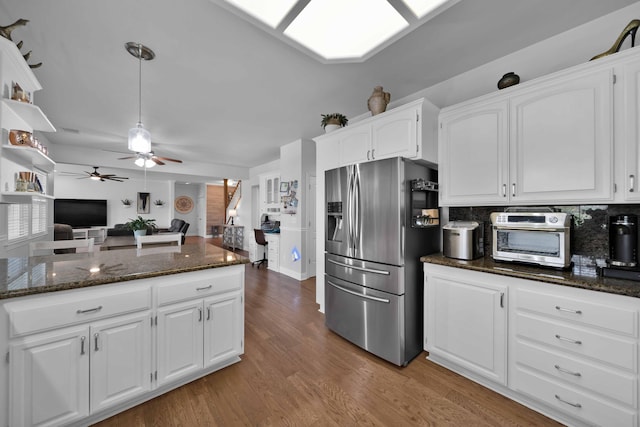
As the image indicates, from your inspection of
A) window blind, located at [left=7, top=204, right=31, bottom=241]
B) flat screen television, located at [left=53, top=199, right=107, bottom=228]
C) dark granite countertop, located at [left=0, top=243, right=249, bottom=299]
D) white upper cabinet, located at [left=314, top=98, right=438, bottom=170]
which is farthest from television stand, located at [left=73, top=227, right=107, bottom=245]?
white upper cabinet, located at [left=314, top=98, right=438, bottom=170]

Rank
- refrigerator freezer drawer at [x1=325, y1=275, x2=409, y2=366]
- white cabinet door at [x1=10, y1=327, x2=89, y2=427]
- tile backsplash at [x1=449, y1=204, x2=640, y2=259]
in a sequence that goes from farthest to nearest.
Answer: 1. refrigerator freezer drawer at [x1=325, y1=275, x2=409, y2=366]
2. tile backsplash at [x1=449, y1=204, x2=640, y2=259]
3. white cabinet door at [x1=10, y1=327, x2=89, y2=427]

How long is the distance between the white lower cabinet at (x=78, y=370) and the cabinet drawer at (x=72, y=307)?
0.05m

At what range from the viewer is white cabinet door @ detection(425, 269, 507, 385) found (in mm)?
1720

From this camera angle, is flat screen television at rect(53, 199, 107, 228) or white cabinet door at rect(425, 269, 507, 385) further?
flat screen television at rect(53, 199, 107, 228)

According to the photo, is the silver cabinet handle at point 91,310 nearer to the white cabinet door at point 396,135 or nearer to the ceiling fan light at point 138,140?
the ceiling fan light at point 138,140

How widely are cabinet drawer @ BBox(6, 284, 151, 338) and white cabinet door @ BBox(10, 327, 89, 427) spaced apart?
0.06 metres

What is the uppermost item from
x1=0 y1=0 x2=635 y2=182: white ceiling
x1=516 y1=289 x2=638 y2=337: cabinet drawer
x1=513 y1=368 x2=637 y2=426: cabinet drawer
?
x1=0 y1=0 x2=635 y2=182: white ceiling

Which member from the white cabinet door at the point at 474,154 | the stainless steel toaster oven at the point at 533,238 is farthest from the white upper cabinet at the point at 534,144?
the stainless steel toaster oven at the point at 533,238

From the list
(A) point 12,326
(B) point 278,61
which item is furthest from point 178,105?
(A) point 12,326

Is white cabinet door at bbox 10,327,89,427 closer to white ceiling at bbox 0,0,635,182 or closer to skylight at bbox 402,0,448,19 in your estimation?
white ceiling at bbox 0,0,635,182

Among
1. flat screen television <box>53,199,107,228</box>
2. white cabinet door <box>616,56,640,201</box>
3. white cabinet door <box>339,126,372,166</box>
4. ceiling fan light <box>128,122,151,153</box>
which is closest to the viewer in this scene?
white cabinet door <box>616,56,640,201</box>

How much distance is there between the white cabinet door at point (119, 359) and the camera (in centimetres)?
143

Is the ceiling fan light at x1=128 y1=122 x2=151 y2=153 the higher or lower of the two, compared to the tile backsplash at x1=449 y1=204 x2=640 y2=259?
higher

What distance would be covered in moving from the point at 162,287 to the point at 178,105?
2.69 m
